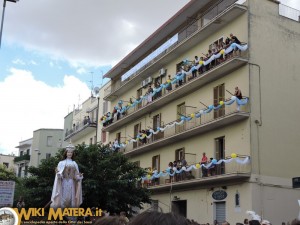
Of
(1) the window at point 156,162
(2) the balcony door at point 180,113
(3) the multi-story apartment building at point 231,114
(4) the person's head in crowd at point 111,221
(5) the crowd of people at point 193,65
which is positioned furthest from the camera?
(1) the window at point 156,162

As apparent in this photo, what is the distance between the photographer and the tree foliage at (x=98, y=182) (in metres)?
22.4

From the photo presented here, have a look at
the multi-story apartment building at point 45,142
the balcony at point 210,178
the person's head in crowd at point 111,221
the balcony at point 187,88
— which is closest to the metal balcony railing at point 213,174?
the balcony at point 210,178

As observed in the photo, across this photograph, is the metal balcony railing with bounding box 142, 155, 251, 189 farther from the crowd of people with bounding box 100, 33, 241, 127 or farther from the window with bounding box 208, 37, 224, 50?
the window with bounding box 208, 37, 224, 50

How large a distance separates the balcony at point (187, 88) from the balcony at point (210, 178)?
16.3 ft

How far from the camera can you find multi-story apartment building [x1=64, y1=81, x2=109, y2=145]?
4598 cm

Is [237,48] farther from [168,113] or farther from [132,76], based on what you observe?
[132,76]

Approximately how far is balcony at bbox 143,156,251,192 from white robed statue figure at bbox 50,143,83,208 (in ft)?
43.2

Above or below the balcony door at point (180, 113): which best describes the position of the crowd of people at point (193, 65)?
above

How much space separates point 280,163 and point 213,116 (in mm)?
4405

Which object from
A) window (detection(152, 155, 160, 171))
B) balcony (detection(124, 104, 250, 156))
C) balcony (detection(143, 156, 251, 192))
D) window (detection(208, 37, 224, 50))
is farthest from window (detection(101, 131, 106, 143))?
window (detection(208, 37, 224, 50))

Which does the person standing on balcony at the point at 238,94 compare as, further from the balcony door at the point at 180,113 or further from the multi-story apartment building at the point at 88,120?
the multi-story apartment building at the point at 88,120

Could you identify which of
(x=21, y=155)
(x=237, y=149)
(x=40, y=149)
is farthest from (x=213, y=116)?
(x=21, y=155)

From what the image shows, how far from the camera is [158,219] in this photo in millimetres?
2195

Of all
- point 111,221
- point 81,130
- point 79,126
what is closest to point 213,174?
point 111,221
